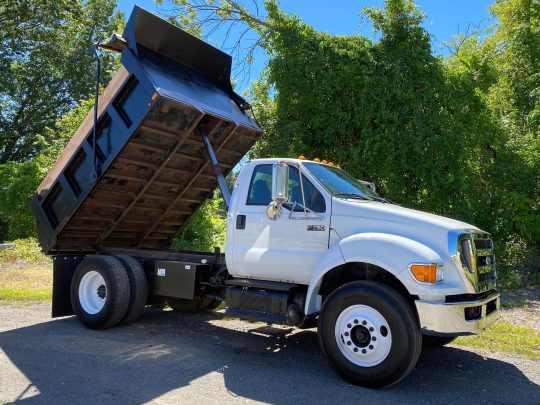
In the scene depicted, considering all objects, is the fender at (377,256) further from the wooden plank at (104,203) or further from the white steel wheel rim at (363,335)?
the wooden plank at (104,203)

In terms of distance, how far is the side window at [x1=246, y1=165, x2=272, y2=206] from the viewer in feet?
20.0

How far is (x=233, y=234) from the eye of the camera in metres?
6.19

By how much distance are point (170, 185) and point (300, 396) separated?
4215mm

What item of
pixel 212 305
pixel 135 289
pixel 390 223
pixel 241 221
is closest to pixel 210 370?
pixel 241 221

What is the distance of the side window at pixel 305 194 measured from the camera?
18.6 ft

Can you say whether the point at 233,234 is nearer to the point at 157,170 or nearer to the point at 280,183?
the point at 280,183

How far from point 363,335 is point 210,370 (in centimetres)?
172

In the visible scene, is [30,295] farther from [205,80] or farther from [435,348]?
[435,348]

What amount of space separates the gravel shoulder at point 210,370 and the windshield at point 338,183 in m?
2.00

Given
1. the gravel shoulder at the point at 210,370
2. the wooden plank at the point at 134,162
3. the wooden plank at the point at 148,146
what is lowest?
the gravel shoulder at the point at 210,370

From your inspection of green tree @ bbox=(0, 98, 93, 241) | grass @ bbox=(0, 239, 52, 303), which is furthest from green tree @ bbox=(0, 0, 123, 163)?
grass @ bbox=(0, 239, 52, 303)

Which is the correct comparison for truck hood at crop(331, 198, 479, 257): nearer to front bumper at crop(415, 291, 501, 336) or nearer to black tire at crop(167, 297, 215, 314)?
front bumper at crop(415, 291, 501, 336)

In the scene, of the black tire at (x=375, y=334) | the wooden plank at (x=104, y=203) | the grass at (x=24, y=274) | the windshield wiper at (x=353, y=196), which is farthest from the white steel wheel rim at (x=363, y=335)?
the grass at (x=24, y=274)

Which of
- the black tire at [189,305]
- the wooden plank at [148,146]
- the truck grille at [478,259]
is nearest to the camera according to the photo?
the truck grille at [478,259]
